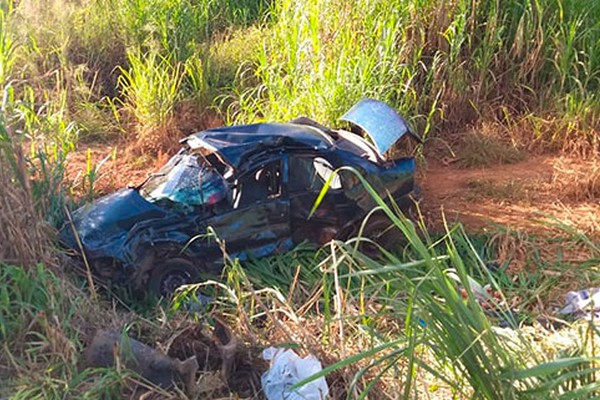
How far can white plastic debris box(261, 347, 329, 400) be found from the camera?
14.2 ft

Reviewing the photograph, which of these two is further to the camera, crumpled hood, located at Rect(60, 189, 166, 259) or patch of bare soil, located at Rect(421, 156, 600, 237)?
patch of bare soil, located at Rect(421, 156, 600, 237)

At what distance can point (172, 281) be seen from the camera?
6566mm

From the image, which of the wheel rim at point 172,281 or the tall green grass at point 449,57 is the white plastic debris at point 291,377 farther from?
the tall green grass at point 449,57

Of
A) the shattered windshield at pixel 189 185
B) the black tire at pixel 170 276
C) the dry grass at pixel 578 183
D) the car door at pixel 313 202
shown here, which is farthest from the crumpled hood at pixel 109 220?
the dry grass at pixel 578 183

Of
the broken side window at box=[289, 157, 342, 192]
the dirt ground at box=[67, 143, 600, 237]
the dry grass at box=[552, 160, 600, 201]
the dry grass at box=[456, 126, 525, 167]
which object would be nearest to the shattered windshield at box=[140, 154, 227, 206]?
the broken side window at box=[289, 157, 342, 192]

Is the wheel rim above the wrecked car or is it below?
below

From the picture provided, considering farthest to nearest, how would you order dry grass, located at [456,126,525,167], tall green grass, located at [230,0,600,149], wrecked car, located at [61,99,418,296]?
1. dry grass, located at [456,126,525,167]
2. tall green grass, located at [230,0,600,149]
3. wrecked car, located at [61,99,418,296]

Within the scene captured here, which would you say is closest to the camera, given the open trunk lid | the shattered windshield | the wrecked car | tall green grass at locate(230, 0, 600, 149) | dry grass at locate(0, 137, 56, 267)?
dry grass at locate(0, 137, 56, 267)

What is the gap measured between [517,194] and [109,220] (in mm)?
4364

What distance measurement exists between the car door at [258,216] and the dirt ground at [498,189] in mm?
1543

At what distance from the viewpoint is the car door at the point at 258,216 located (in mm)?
6719

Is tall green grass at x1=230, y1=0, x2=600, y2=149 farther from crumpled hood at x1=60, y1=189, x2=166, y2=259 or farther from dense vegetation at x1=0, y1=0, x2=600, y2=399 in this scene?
crumpled hood at x1=60, y1=189, x2=166, y2=259

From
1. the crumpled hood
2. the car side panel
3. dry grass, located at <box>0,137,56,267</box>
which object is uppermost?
dry grass, located at <box>0,137,56,267</box>

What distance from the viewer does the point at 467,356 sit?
3320 mm
